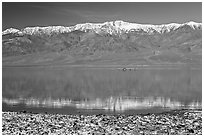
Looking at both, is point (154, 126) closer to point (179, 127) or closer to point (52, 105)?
point (179, 127)

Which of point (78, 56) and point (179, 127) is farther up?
point (78, 56)

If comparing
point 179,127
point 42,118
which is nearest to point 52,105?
point 42,118

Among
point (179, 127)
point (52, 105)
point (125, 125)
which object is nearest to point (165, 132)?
point (179, 127)

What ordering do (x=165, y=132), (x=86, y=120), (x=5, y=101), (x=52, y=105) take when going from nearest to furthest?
(x=165, y=132) → (x=86, y=120) → (x=52, y=105) → (x=5, y=101)

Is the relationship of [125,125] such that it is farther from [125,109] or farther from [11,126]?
[125,109]

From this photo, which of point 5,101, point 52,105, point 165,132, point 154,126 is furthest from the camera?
point 5,101

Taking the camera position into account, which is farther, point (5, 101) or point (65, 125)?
point (5, 101)
